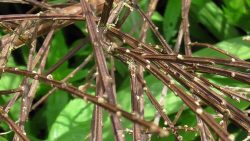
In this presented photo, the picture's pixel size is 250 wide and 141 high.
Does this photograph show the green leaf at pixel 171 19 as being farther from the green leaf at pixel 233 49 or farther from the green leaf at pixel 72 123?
the green leaf at pixel 72 123

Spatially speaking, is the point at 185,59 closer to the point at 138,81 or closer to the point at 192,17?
the point at 138,81

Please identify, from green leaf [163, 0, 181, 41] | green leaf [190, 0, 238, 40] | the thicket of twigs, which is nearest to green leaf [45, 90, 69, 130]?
the thicket of twigs

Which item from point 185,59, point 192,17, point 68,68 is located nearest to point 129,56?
point 185,59

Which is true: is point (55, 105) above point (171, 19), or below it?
below

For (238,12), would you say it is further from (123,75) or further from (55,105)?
(55,105)

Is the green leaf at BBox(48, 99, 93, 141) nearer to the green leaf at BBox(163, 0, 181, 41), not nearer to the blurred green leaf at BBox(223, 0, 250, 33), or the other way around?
the green leaf at BBox(163, 0, 181, 41)

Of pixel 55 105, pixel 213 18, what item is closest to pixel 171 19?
pixel 213 18
